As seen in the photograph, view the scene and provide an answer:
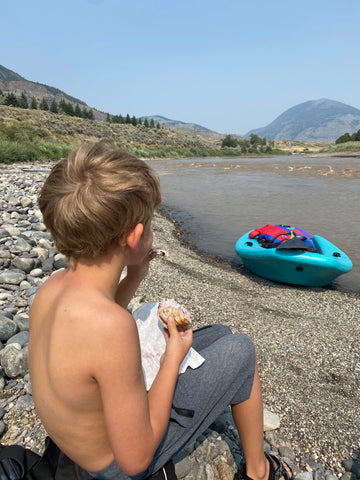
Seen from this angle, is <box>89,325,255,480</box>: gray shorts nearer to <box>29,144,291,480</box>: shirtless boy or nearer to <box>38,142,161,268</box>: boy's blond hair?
<box>29,144,291,480</box>: shirtless boy

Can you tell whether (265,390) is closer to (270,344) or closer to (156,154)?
(270,344)

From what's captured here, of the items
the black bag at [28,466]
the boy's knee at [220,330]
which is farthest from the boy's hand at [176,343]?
the black bag at [28,466]

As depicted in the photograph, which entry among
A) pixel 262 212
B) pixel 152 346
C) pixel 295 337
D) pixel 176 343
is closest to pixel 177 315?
pixel 176 343

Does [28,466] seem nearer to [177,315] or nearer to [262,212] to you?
[177,315]

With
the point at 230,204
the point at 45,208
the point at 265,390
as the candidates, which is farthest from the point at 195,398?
the point at 230,204

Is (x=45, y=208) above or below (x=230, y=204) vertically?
above

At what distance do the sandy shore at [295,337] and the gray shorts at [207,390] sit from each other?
3.53 feet

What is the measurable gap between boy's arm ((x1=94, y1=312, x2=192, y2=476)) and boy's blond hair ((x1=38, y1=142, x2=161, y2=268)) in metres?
0.28

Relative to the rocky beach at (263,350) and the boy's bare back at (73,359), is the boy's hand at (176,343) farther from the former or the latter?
the rocky beach at (263,350)

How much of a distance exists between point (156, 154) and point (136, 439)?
5078 cm

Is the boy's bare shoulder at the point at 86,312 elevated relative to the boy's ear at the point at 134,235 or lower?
lower

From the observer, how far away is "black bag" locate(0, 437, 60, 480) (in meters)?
1.30

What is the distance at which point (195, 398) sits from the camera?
1.33 metres

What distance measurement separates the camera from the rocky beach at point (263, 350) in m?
1.90
